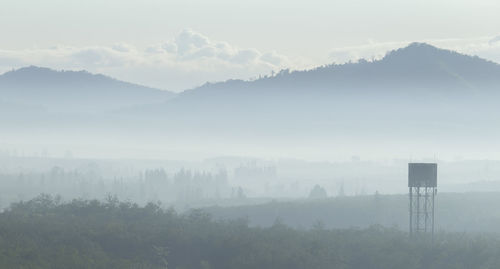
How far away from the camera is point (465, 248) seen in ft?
557

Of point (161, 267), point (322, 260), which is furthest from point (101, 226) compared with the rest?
point (322, 260)

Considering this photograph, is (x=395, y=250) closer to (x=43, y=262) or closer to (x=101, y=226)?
(x=101, y=226)

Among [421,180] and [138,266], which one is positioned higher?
→ [421,180]

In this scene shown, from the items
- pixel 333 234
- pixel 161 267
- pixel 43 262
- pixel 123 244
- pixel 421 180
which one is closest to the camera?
pixel 43 262

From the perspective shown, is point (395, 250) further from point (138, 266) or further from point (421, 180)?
point (138, 266)

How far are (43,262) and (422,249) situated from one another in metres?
64.7

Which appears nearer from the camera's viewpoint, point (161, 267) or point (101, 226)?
point (161, 267)

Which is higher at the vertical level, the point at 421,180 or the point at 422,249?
the point at 421,180

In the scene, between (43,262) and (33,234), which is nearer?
(43,262)

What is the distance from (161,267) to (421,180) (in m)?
49.0

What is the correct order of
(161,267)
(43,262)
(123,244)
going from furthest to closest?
(123,244) → (161,267) → (43,262)

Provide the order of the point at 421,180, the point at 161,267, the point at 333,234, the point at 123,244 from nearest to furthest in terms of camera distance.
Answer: the point at 161,267
the point at 123,244
the point at 421,180
the point at 333,234

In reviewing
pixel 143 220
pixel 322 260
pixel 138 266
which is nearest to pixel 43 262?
Result: pixel 138 266

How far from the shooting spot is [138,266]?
475 ft
